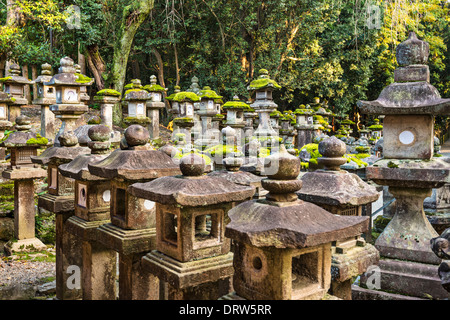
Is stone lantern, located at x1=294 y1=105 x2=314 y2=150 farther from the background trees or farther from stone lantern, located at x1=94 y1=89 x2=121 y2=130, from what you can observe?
stone lantern, located at x1=94 y1=89 x2=121 y2=130

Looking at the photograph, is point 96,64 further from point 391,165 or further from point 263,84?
point 391,165

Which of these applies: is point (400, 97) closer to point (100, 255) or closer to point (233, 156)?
point (233, 156)

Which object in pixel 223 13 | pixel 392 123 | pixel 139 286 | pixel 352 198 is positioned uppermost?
pixel 223 13

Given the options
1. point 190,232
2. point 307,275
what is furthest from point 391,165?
point 190,232

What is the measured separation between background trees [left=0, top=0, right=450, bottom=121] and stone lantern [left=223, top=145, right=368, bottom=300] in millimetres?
13418

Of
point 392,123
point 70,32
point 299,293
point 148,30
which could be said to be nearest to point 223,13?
point 148,30

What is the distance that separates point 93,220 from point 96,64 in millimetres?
14186

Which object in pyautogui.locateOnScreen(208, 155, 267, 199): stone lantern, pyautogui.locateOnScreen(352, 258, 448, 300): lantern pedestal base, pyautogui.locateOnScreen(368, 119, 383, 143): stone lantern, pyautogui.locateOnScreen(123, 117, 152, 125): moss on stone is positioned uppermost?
pyautogui.locateOnScreen(123, 117, 152, 125): moss on stone

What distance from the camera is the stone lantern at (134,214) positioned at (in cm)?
290

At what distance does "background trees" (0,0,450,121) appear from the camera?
48.1ft

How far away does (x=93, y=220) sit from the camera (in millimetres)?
3473

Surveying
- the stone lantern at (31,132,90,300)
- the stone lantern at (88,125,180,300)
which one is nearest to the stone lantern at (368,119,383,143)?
the stone lantern at (31,132,90,300)

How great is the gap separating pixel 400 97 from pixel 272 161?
2866 mm

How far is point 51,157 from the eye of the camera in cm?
430
